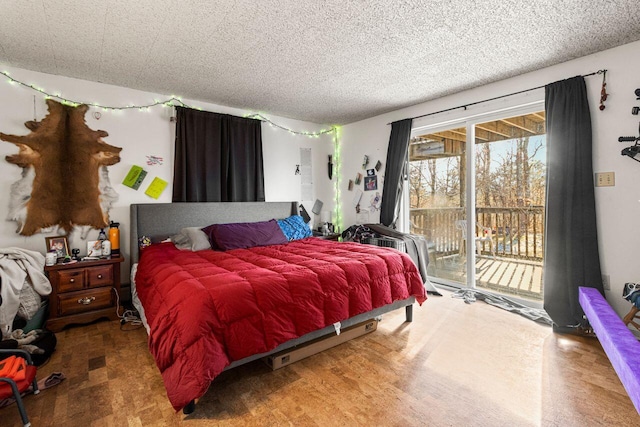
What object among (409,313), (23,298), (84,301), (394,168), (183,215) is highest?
(394,168)

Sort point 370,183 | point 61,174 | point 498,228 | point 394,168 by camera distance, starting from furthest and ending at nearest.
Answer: point 370,183 → point 394,168 → point 498,228 → point 61,174

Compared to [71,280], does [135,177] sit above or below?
above

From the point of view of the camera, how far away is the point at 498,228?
370 centimetres

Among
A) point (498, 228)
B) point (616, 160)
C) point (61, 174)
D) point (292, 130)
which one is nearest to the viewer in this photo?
point (616, 160)

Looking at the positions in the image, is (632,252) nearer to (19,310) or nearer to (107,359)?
(107,359)

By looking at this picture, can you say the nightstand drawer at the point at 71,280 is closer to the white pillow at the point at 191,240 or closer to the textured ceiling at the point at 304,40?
the white pillow at the point at 191,240

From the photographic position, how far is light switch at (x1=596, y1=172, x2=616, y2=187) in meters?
2.59

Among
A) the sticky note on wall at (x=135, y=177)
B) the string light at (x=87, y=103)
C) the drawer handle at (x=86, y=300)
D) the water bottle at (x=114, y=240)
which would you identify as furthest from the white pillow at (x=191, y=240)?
the string light at (x=87, y=103)

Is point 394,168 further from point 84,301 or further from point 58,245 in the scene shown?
point 58,245

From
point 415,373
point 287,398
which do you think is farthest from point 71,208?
point 415,373

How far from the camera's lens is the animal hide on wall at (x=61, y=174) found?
115 inches

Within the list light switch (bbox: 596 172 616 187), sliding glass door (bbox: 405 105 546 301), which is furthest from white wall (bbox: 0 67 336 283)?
light switch (bbox: 596 172 616 187)

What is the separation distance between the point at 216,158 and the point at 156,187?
77 cm

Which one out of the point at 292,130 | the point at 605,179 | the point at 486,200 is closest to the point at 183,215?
the point at 292,130
